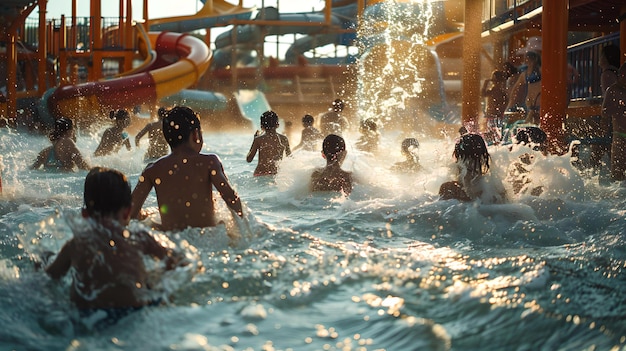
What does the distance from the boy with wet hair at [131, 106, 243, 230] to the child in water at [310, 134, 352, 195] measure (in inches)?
100

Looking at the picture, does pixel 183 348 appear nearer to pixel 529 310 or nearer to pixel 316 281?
pixel 316 281

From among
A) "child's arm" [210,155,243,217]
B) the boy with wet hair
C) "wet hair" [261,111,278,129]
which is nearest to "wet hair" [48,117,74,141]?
"wet hair" [261,111,278,129]

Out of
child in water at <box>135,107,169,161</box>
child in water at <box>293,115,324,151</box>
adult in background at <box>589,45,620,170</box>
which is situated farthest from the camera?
child in water at <box>293,115,324,151</box>

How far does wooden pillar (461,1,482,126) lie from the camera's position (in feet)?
46.1

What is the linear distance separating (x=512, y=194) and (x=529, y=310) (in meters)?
2.96

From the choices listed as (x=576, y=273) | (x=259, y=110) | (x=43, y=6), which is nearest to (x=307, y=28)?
(x=259, y=110)

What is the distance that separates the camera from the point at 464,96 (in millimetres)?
14188

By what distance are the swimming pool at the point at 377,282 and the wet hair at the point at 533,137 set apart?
0.63 metres

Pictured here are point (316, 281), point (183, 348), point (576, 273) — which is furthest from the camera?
point (576, 273)

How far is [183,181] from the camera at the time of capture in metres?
4.66

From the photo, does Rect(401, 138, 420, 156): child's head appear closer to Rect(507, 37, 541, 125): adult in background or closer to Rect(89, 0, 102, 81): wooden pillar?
Rect(507, 37, 541, 125): adult in background

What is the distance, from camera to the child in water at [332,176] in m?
7.14

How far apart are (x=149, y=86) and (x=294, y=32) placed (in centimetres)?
1111

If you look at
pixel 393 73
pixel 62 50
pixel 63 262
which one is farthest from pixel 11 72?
pixel 63 262
